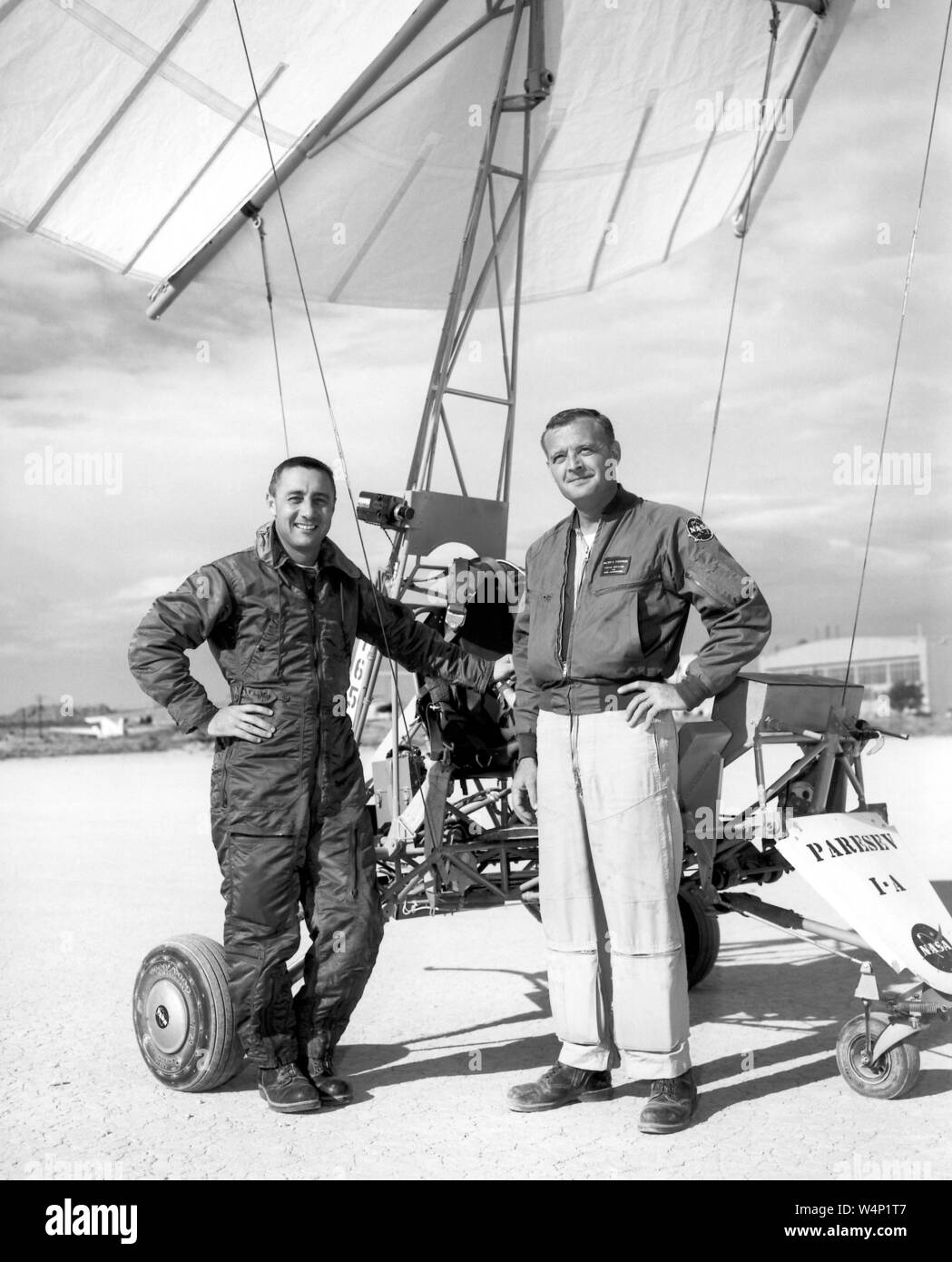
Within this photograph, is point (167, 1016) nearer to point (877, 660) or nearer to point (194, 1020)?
point (194, 1020)

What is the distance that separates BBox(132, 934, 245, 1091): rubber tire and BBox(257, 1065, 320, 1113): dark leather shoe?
0.20 meters

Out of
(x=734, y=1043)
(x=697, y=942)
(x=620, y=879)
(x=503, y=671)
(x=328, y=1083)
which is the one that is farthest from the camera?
(x=697, y=942)

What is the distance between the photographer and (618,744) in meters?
3.60

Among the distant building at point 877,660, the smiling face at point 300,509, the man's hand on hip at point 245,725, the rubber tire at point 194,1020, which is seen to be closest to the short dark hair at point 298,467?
the smiling face at point 300,509

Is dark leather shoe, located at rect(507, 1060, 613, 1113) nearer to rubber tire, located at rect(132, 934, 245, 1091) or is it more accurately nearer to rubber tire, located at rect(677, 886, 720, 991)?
rubber tire, located at rect(132, 934, 245, 1091)

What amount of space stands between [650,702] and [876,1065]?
1577 millimetres

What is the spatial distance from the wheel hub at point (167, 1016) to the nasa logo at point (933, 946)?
260 centimetres

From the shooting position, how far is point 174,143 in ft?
25.4

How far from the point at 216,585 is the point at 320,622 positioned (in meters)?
0.39

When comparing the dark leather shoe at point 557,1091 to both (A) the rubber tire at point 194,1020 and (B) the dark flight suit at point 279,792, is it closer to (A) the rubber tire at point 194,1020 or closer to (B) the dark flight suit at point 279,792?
(B) the dark flight suit at point 279,792

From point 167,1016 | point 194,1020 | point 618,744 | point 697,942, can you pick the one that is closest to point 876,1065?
point 618,744

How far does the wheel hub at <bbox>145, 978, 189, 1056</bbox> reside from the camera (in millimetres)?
4062

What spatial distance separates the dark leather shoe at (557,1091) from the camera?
3.80 m

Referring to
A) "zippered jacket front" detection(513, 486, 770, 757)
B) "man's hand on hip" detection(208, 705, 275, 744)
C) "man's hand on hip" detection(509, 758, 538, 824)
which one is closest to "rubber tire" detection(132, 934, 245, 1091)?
"man's hand on hip" detection(208, 705, 275, 744)
